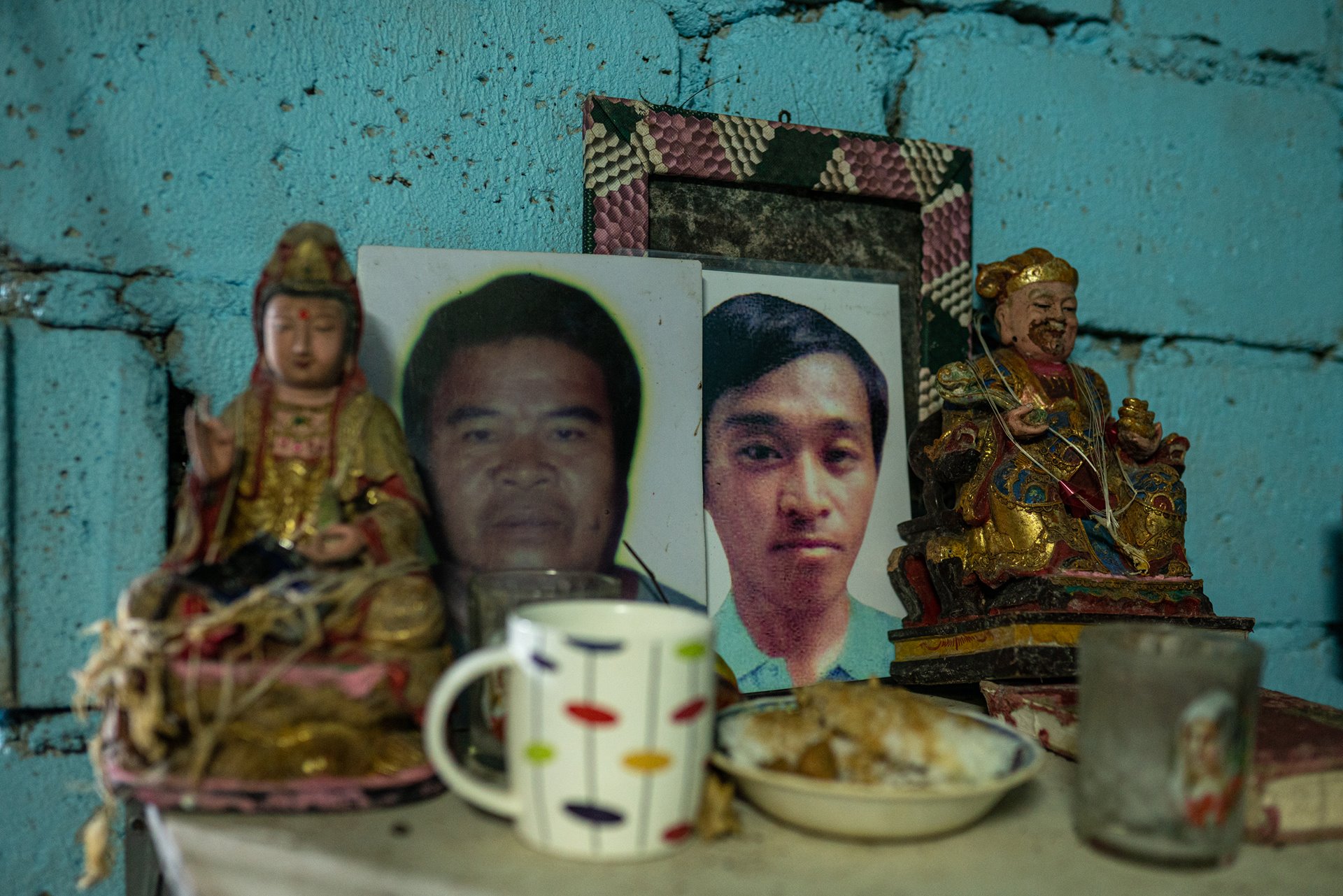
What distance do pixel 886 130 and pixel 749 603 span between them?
0.70 meters

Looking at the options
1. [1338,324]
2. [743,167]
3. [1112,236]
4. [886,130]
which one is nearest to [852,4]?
[886,130]

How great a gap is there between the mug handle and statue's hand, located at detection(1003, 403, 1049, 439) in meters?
0.74

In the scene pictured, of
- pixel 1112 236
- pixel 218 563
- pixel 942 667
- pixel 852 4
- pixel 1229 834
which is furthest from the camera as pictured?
pixel 1112 236

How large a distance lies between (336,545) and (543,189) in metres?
0.59

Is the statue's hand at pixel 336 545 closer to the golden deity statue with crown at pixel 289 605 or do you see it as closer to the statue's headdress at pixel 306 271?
the golden deity statue with crown at pixel 289 605

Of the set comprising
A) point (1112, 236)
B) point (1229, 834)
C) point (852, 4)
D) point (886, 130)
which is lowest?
point (1229, 834)

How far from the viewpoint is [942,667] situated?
120cm

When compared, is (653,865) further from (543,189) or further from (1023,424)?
(543,189)

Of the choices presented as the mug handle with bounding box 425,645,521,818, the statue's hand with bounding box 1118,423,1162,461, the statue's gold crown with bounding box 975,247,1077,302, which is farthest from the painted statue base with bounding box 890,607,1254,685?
the mug handle with bounding box 425,645,521,818

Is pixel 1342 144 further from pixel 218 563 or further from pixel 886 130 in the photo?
pixel 218 563

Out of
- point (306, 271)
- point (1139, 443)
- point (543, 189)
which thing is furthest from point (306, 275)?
point (1139, 443)

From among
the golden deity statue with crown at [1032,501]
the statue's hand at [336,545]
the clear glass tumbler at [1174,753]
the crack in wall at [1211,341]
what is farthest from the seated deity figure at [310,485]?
the crack in wall at [1211,341]

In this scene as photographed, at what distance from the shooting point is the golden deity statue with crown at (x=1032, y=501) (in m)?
1.15

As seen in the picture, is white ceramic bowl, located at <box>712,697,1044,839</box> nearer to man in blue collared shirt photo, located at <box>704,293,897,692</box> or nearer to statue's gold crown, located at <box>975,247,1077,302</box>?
man in blue collared shirt photo, located at <box>704,293,897,692</box>
